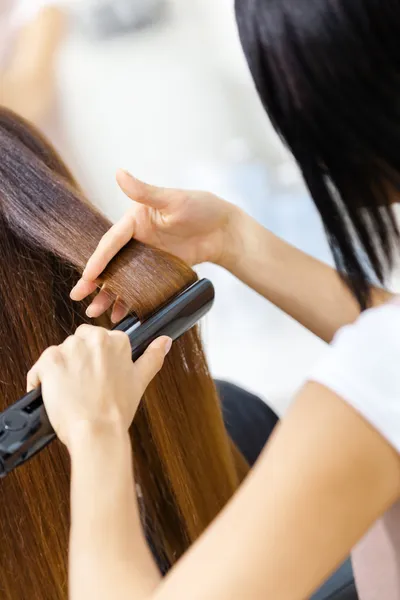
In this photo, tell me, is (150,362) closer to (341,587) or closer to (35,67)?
(341,587)

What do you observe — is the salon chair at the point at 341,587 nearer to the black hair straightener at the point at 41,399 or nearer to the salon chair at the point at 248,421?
the salon chair at the point at 248,421

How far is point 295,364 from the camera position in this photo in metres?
1.42

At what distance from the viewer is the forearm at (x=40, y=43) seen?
5.17 feet

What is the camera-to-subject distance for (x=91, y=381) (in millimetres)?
464

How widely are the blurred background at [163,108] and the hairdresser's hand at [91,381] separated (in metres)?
1.00

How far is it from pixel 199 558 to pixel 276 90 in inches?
15.2

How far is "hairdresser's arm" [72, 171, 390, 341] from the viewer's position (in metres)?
0.73

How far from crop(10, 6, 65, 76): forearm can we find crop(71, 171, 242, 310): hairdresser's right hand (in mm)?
1057

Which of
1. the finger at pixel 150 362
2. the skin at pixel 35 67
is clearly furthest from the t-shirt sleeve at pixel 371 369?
the skin at pixel 35 67

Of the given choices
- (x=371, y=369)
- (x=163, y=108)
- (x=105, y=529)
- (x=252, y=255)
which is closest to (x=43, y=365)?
(x=105, y=529)

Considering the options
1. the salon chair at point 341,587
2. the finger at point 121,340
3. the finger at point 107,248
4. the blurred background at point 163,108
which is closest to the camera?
the finger at point 121,340

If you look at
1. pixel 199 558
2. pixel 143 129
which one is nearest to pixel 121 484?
pixel 199 558

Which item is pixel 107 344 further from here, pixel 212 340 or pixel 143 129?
pixel 143 129

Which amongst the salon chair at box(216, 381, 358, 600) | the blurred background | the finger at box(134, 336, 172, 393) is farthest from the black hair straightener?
the blurred background
